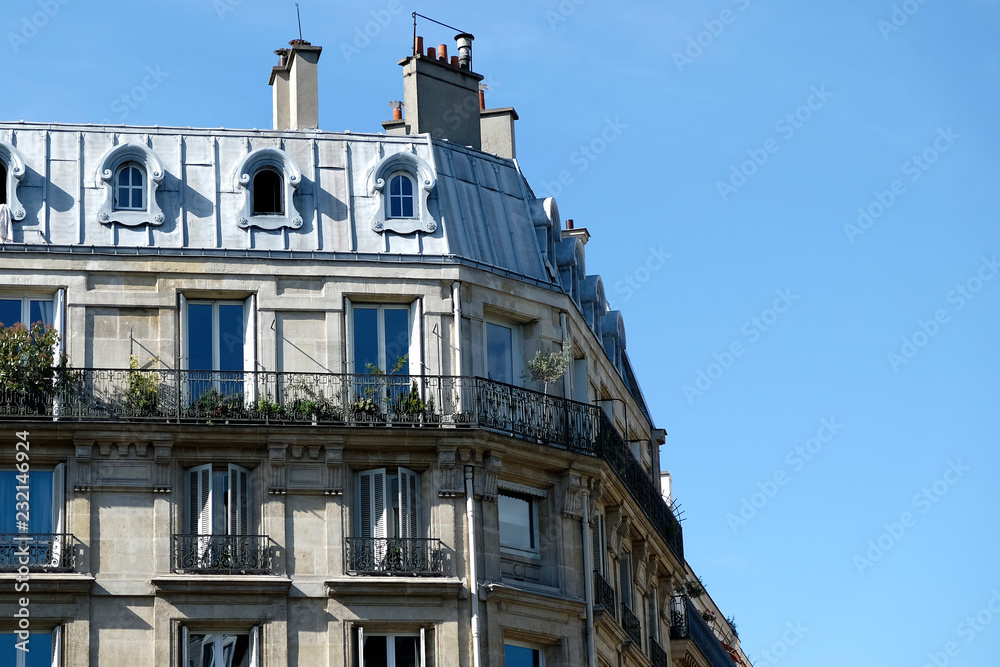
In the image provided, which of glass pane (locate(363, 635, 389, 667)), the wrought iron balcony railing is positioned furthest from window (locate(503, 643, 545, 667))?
the wrought iron balcony railing

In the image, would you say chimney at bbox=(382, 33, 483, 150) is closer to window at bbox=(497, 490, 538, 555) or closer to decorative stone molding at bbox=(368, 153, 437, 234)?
decorative stone molding at bbox=(368, 153, 437, 234)

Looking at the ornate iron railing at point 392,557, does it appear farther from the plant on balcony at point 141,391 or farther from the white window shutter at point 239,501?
the plant on balcony at point 141,391

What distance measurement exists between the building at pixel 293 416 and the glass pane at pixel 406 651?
0.12ft

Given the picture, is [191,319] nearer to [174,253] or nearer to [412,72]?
[174,253]

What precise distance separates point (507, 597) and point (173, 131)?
10163mm

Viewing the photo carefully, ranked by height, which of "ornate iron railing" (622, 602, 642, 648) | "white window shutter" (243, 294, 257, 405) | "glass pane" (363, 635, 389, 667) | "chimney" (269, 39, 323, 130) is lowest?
"glass pane" (363, 635, 389, 667)

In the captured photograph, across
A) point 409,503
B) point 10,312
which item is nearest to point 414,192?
point 409,503

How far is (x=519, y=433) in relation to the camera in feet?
131

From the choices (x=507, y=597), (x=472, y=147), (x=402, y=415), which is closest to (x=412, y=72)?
(x=472, y=147)

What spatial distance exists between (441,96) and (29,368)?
10.0 m

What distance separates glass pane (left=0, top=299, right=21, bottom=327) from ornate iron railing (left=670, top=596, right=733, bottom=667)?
1596cm

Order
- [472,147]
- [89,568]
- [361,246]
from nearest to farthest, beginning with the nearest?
[89,568] → [361,246] → [472,147]

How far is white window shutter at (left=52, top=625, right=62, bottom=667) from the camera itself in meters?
37.2

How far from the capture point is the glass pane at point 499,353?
41.0m
